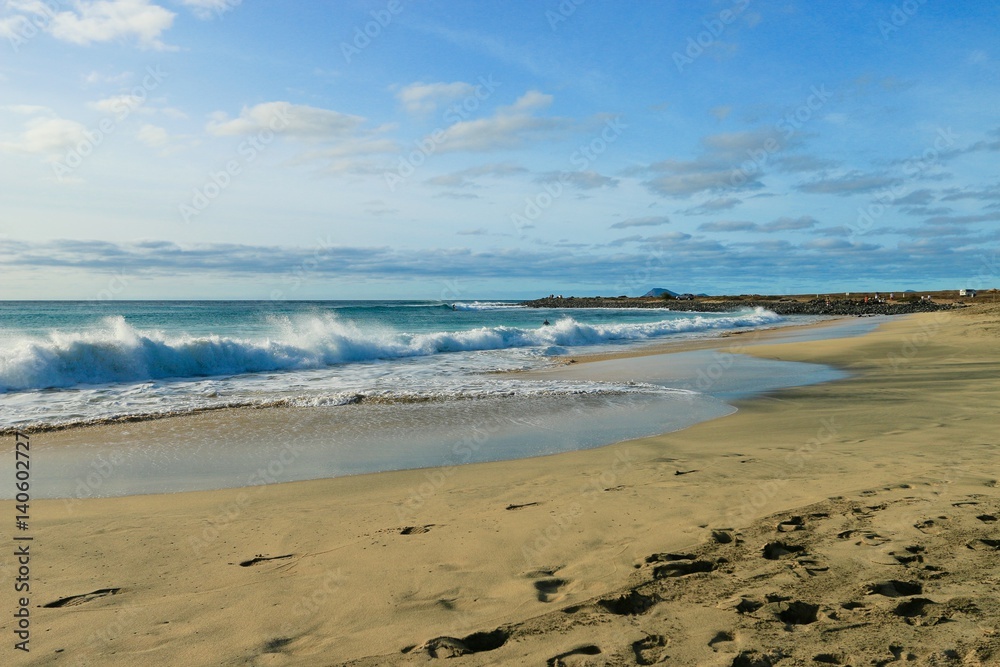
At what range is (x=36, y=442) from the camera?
30.6ft

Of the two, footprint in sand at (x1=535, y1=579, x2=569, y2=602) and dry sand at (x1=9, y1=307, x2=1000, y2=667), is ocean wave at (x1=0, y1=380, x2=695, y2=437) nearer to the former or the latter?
dry sand at (x1=9, y1=307, x2=1000, y2=667)

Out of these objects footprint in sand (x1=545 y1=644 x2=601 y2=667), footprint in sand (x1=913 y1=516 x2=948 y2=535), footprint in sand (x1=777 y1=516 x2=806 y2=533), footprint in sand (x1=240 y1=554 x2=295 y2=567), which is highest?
footprint in sand (x1=913 y1=516 x2=948 y2=535)

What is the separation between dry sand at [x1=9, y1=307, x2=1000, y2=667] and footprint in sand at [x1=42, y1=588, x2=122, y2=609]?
2 cm

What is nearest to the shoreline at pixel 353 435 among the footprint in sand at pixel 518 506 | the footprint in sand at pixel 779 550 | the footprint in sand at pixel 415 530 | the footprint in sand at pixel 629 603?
the footprint in sand at pixel 518 506

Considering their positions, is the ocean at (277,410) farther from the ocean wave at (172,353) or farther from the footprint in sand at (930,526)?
the footprint in sand at (930,526)

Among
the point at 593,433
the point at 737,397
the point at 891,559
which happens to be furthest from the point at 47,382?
the point at 891,559

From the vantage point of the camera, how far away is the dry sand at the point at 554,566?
321 centimetres

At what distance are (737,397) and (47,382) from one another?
16992mm

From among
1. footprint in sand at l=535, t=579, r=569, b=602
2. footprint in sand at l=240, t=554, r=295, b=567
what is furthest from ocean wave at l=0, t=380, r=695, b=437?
footprint in sand at l=535, t=579, r=569, b=602

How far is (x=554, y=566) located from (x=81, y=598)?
3276mm

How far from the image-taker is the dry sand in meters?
3.21

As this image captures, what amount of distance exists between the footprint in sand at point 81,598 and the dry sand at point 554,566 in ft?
0.06

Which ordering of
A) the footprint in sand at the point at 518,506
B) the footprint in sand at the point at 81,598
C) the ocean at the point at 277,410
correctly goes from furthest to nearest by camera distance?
the ocean at the point at 277,410, the footprint in sand at the point at 518,506, the footprint in sand at the point at 81,598

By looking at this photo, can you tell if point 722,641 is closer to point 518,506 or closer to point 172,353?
point 518,506
